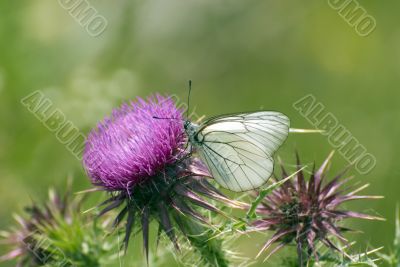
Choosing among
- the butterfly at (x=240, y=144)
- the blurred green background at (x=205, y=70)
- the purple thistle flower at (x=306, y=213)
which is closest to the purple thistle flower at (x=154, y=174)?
the butterfly at (x=240, y=144)

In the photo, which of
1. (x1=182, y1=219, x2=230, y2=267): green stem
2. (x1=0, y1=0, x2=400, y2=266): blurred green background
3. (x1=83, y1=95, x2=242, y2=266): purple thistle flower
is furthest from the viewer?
(x1=0, y1=0, x2=400, y2=266): blurred green background

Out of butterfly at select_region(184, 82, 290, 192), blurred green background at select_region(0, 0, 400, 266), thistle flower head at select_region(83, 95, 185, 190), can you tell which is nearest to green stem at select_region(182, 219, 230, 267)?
butterfly at select_region(184, 82, 290, 192)

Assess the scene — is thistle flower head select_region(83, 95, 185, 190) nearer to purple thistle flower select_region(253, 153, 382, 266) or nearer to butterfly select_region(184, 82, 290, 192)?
butterfly select_region(184, 82, 290, 192)

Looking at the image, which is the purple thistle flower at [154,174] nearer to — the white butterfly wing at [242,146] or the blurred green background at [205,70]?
the white butterfly wing at [242,146]

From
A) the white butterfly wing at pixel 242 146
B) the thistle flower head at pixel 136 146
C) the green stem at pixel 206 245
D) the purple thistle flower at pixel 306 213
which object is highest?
the thistle flower head at pixel 136 146

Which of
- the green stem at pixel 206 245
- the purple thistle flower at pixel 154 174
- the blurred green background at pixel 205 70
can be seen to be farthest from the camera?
the blurred green background at pixel 205 70

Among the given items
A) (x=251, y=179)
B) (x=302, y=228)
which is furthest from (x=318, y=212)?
(x=251, y=179)

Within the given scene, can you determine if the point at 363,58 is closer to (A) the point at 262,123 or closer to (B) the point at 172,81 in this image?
(B) the point at 172,81
